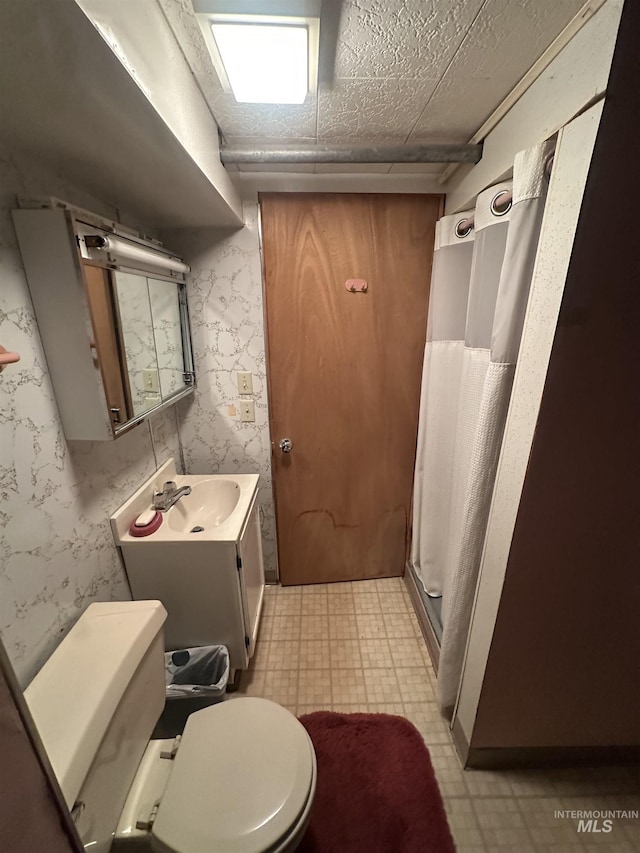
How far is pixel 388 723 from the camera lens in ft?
4.37

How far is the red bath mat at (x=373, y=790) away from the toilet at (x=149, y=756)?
39cm

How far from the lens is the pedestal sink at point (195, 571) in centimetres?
122

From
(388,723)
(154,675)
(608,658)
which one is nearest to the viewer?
(154,675)

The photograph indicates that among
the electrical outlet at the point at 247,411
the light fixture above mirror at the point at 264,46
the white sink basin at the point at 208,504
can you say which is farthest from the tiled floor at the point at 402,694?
the light fixture above mirror at the point at 264,46

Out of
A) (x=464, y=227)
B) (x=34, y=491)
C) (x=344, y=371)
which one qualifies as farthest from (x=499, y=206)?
(x=34, y=491)

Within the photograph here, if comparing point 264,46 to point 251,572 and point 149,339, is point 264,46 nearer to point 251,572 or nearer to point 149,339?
point 149,339

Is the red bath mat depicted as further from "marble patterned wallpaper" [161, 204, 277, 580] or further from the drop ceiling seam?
the drop ceiling seam

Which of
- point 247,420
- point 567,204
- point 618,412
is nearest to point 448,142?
point 567,204

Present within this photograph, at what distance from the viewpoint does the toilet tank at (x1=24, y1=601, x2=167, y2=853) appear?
665mm

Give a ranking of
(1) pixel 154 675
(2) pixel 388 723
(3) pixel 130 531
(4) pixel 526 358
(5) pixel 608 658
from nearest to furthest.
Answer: (4) pixel 526 358 → (1) pixel 154 675 → (5) pixel 608 658 → (3) pixel 130 531 → (2) pixel 388 723

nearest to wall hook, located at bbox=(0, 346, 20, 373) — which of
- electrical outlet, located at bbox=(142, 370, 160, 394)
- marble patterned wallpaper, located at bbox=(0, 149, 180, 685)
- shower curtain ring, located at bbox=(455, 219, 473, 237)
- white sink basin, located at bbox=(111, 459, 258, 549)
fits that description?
marble patterned wallpaper, located at bbox=(0, 149, 180, 685)

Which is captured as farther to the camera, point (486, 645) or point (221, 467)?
point (221, 467)

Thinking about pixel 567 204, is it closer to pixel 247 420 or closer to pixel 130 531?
pixel 247 420

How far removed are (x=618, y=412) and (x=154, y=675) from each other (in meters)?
1.44
